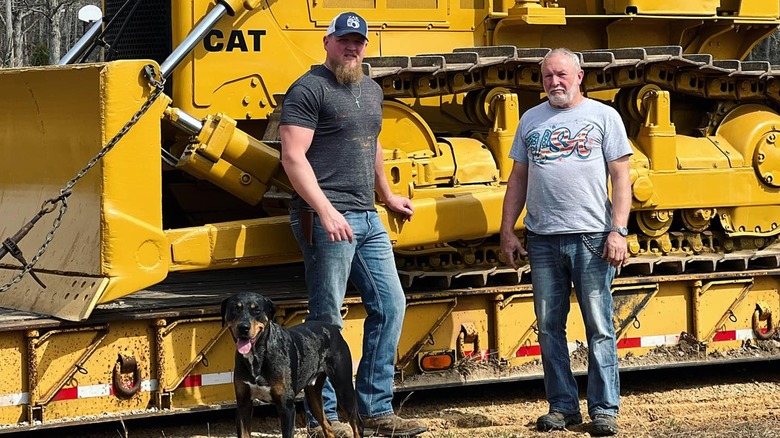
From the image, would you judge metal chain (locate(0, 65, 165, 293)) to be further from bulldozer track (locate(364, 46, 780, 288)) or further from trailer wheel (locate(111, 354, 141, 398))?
bulldozer track (locate(364, 46, 780, 288))

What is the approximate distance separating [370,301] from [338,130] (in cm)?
98

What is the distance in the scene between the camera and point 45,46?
119 ft

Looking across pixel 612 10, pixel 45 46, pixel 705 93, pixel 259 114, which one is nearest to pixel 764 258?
pixel 705 93

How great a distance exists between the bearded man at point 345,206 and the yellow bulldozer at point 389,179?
702 millimetres

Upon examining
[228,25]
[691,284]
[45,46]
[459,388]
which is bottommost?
[459,388]

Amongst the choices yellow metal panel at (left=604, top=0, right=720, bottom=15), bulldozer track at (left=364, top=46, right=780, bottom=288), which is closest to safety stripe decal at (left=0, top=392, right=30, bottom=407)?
bulldozer track at (left=364, top=46, right=780, bottom=288)

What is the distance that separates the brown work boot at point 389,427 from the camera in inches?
305

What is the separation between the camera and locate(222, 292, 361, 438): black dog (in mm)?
6941

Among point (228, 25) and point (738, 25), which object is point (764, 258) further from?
point (228, 25)

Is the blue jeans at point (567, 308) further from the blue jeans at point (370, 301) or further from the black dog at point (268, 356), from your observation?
the black dog at point (268, 356)

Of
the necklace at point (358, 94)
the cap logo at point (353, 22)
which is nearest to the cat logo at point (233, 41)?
the necklace at point (358, 94)

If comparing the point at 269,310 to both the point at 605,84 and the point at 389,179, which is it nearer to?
the point at 389,179

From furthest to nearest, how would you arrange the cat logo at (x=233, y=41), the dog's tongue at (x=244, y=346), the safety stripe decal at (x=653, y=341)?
the safety stripe decal at (x=653, y=341) → the cat logo at (x=233, y=41) → the dog's tongue at (x=244, y=346)

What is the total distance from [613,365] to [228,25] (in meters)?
3.36
